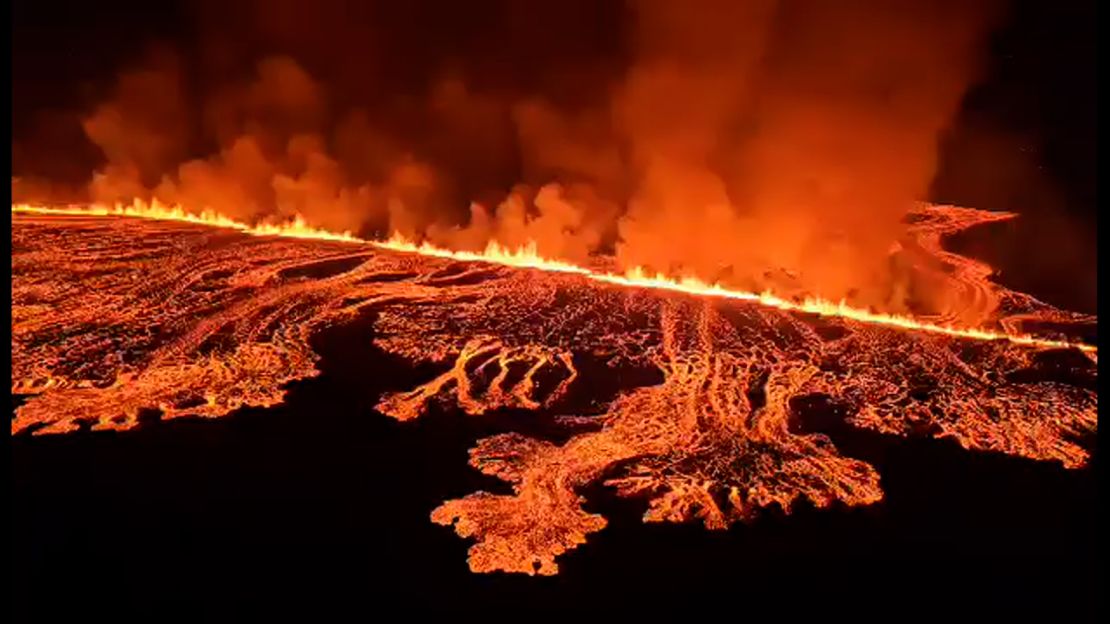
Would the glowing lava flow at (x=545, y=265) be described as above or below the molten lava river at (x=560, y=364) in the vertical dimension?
above

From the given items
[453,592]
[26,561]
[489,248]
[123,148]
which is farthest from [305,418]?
[123,148]

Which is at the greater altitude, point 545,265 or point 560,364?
point 545,265

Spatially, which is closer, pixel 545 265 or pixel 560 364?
pixel 560 364

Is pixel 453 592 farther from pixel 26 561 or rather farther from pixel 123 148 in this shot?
pixel 123 148

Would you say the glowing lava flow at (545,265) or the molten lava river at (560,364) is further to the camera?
the glowing lava flow at (545,265)
